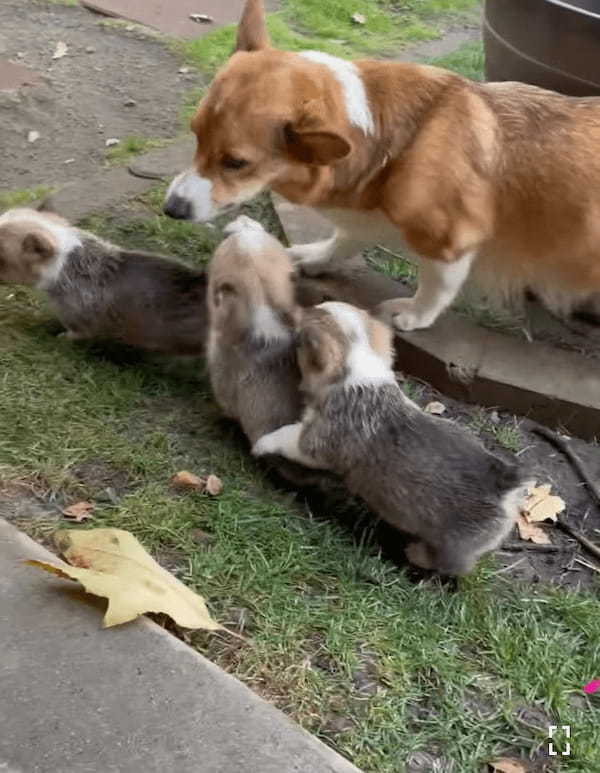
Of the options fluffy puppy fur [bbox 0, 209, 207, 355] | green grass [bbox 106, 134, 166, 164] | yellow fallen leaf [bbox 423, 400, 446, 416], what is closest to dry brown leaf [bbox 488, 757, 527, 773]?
yellow fallen leaf [bbox 423, 400, 446, 416]

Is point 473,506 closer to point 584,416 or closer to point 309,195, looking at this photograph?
point 584,416

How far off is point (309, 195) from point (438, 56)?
4.39 meters

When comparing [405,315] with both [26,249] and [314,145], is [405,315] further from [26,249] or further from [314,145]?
[26,249]

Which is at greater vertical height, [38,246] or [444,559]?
[38,246]

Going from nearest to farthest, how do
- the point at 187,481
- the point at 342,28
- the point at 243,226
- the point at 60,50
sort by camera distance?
1. the point at 187,481
2. the point at 243,226
3. the point at 60,50
4. the point at 342,28

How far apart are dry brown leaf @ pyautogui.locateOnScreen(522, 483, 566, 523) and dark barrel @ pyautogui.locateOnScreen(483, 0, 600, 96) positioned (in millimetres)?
1996

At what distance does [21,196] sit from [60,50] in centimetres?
241

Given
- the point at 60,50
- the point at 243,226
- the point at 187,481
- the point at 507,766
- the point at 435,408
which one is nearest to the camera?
the point at 507,766

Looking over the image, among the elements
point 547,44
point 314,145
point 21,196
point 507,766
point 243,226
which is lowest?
point 507,766

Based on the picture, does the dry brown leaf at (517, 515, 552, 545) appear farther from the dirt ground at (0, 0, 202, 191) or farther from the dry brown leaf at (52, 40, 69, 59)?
the dry brown leaf at (52, 40, 69, 59)

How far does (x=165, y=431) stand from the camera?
147 inches

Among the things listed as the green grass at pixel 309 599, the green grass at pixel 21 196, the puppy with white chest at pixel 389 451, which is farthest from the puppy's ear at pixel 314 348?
the green grass at pixel 21 196

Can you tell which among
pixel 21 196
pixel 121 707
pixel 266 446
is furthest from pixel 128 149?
pixel 121 707

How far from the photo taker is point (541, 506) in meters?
3.69
